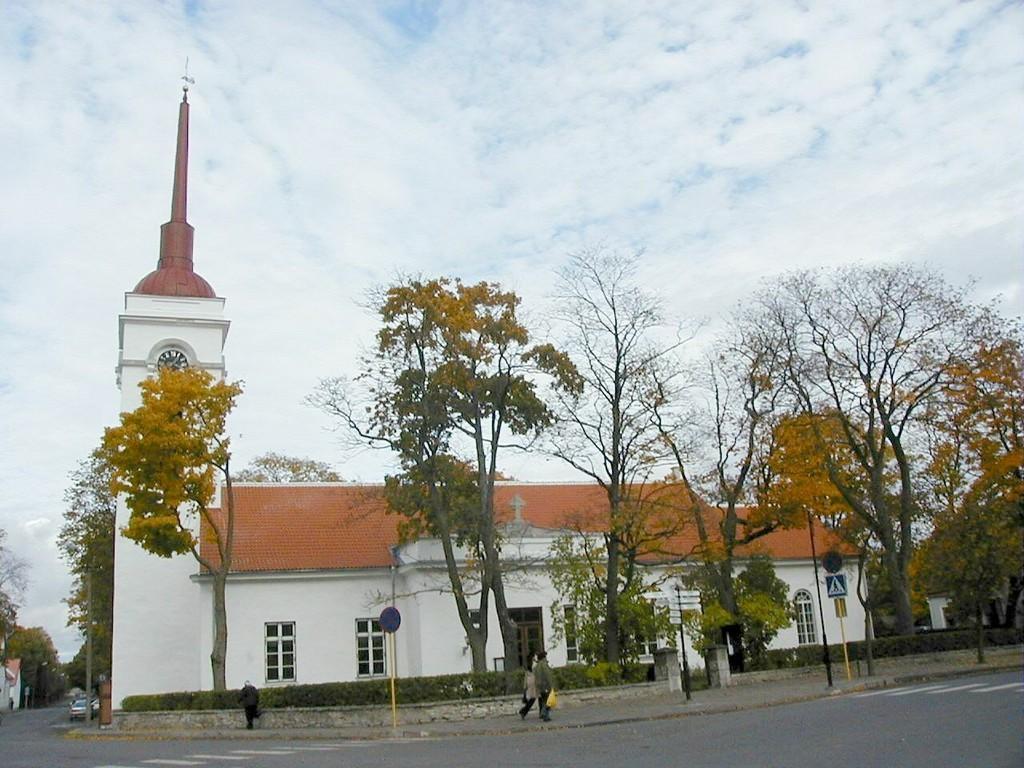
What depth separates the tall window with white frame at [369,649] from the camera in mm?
35094

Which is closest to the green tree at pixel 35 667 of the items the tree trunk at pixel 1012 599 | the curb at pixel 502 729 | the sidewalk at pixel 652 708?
the curb at pixel 502 729

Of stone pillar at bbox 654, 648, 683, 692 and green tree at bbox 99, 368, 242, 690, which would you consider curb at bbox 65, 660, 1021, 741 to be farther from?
stone pillar at bbox 654, 648, 683, 692

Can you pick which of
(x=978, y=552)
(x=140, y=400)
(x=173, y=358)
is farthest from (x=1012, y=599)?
(x=140, y=400)

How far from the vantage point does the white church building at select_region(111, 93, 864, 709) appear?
34.1 m

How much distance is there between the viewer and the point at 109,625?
48.8 metres

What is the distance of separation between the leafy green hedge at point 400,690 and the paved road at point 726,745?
358 cm

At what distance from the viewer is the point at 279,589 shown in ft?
114

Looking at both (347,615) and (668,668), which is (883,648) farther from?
(347,615)

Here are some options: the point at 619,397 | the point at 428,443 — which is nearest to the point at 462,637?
the point at 428,443

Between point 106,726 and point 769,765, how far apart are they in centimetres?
2615

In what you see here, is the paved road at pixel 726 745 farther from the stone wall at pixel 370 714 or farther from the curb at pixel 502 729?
the stone wall at pixel 370 714

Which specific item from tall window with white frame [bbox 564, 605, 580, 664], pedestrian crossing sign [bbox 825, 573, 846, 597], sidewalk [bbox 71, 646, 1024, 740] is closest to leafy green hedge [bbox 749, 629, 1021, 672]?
sidewalk [bbox 71, 646, 1024, 740]

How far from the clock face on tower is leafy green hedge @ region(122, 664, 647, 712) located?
13.3 meters

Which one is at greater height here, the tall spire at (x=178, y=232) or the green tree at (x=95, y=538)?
the tall spire at (x=178, y=232)
